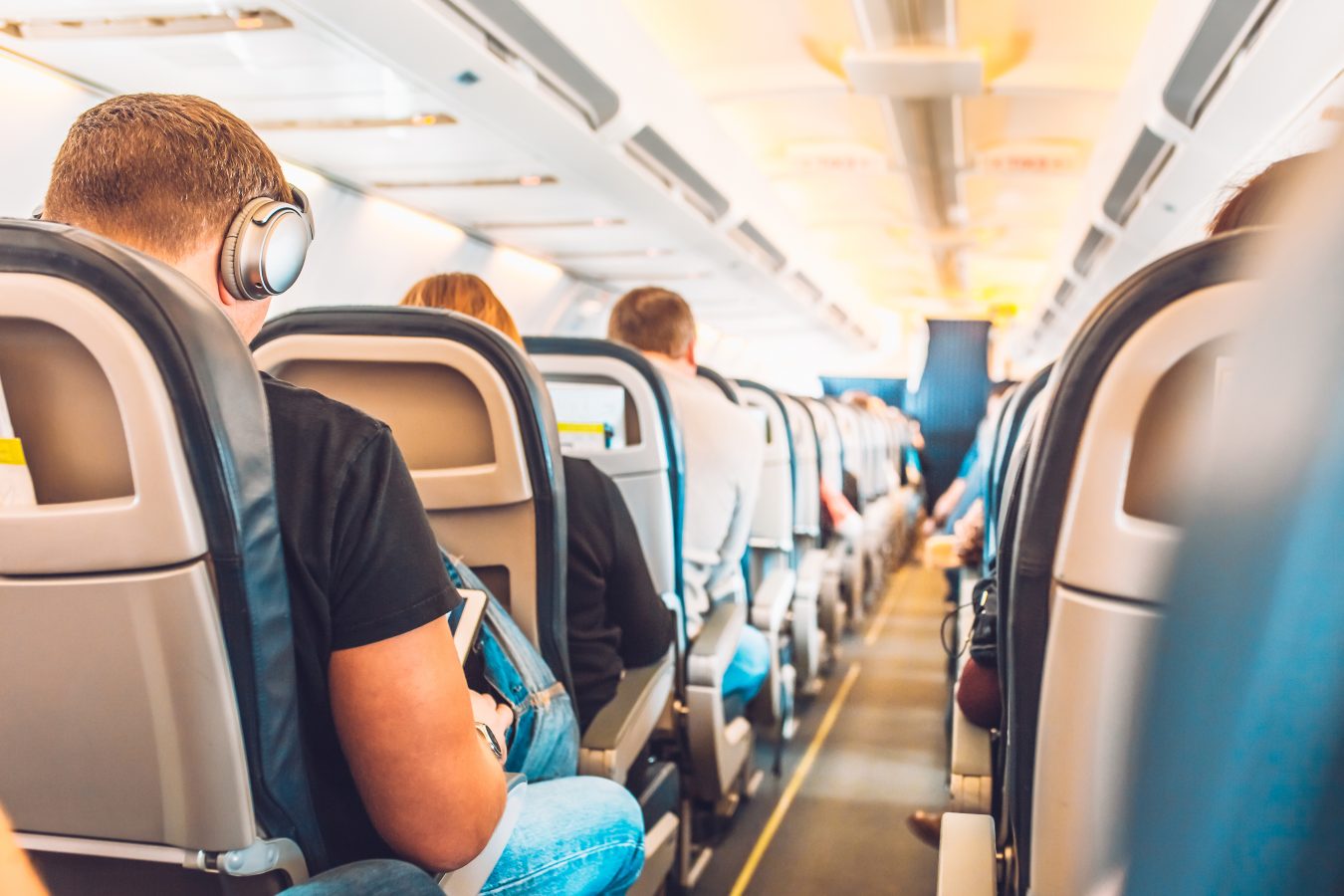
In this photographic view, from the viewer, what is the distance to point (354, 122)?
4.51 m

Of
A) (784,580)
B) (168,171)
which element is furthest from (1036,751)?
(784,580)

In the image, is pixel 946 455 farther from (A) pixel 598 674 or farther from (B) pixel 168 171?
(B) pixel 168 171

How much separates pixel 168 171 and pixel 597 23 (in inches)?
134

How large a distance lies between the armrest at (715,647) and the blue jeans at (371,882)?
73.2 inches

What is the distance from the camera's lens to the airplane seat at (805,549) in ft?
16.6

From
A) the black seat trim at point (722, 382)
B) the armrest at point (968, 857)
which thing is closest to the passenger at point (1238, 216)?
the armrest at point (968, 857)

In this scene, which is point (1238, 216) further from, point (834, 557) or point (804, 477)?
point (834, 557)

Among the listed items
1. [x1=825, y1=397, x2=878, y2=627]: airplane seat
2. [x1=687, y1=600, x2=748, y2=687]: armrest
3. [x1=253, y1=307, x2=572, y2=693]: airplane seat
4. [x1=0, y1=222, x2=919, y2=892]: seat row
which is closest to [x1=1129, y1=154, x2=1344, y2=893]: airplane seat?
[x1=0, y1=222, x2=919, y2=892]: seat row

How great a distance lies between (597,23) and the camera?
14.3 feet

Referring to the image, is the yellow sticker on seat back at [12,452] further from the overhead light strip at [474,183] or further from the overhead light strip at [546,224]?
the overhead light strip at [546,224]

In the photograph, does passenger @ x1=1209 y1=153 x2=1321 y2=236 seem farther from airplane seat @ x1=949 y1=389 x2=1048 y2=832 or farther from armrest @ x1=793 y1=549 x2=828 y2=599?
armrest @ x1=793 y1=549 x2=828 y2=599

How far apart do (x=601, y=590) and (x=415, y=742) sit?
1.22 metres

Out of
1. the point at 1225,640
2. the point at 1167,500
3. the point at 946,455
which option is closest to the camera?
the point at 1225,640

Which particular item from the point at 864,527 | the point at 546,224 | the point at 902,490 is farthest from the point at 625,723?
the point at 902,490
